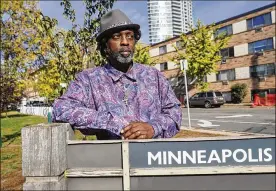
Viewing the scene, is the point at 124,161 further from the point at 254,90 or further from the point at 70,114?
the point at 254,90

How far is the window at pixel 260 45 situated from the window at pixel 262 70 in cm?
212

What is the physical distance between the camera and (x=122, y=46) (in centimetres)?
194

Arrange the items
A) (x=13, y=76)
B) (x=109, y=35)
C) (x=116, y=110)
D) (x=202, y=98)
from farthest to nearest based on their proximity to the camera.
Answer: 1. (x=202, y=98)
2. (x=13, y=76)
3. (x=109, y=35)
4. (x=116, y=110)

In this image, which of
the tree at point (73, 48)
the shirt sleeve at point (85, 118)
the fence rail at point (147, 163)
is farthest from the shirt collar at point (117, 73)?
the tree at point (73, 48)

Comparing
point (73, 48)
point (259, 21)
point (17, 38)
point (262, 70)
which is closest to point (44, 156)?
point (73, 48)

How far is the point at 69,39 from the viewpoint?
232 inches

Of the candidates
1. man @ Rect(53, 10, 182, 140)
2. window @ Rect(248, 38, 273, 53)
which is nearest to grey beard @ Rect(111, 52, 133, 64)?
man @ Rect(53, 10, 182, 140)

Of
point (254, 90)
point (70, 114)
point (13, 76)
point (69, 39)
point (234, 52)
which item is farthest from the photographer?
point (234, 52)

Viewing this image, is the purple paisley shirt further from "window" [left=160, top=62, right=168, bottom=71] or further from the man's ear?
"window" [left=160, top=62, right=168, bottom=71]

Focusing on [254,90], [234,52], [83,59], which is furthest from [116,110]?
[234,52]

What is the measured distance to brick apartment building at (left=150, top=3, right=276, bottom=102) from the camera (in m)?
34.0

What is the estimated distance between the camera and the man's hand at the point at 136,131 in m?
1.48

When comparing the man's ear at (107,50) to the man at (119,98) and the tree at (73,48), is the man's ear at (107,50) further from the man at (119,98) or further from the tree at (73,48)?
the tree at (73,48)

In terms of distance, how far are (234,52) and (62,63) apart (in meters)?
36.0
